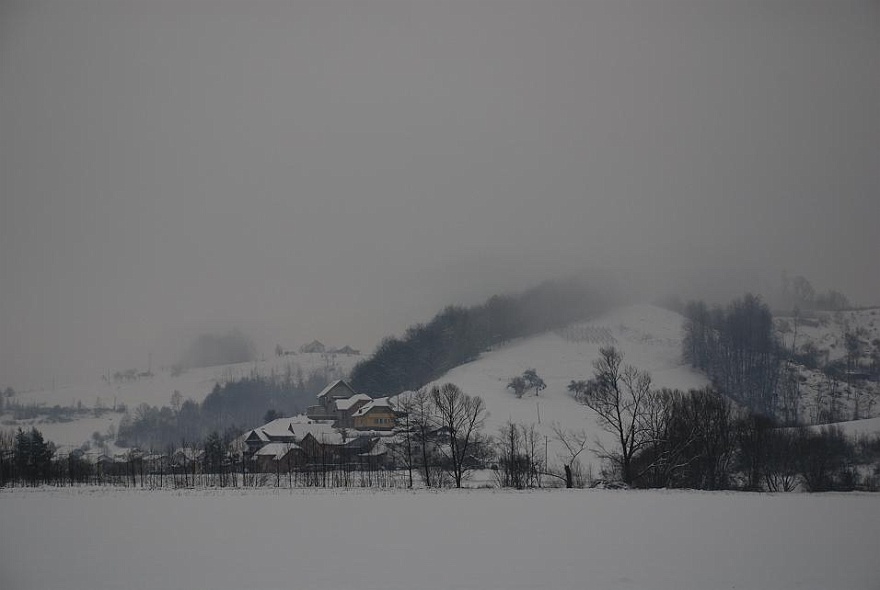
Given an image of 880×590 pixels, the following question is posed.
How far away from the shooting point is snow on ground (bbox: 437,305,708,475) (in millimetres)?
114750

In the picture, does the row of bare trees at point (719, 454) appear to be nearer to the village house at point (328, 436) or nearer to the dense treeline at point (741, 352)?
the village house at point (328, 436)

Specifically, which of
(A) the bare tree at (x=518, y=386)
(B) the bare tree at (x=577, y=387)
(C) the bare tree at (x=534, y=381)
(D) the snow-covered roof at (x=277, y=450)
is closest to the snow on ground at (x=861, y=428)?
(B) the bare tree at (x=577, y=387)

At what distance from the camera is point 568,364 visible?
496 ft

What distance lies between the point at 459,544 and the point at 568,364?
13112cm

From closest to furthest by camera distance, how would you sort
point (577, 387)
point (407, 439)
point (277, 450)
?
point (407, 439) → point (277, 450) → point (577, 387)

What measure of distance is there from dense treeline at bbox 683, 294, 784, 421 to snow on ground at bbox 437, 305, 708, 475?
4736 millimetres

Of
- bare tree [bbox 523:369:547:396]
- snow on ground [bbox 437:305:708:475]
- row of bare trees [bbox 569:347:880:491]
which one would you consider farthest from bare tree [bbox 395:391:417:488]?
bare tree [bbox 523:369:547:396]

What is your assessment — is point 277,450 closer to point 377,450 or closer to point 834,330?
point 377,450

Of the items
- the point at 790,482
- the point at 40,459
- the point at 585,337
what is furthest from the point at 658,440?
the point at 585,337

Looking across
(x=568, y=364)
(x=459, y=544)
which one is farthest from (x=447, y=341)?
(x=459, y=544)

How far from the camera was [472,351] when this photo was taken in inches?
6845

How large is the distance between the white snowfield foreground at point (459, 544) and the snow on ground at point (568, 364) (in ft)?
194

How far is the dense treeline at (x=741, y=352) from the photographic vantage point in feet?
429

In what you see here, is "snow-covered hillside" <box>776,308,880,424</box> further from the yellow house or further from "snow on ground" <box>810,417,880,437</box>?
the yellow house
